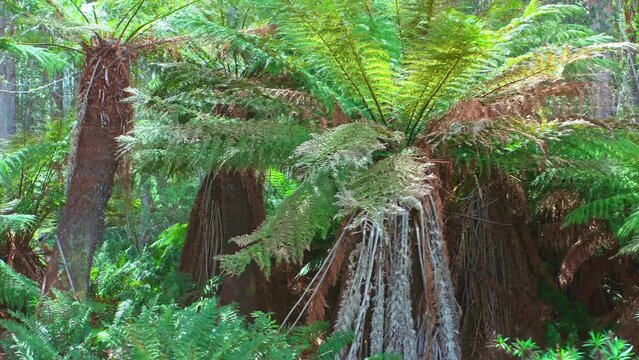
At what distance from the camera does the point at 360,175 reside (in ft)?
8.98

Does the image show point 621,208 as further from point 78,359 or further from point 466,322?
point 78,359

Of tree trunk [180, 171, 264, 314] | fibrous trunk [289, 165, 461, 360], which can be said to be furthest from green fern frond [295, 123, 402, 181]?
tree trunk [180, 171, 264, 314]

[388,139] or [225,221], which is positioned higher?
[388,139]

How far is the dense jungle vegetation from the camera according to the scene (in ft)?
8.84

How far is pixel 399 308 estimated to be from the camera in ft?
9.30

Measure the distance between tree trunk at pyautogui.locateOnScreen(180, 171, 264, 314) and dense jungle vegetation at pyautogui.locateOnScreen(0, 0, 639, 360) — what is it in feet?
0.05

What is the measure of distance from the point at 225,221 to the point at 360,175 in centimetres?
182

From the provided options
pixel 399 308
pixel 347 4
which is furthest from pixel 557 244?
pixel 347 4

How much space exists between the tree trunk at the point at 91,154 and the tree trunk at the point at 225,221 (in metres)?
0.84

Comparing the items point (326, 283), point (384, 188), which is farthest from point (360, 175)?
point (326, 283)

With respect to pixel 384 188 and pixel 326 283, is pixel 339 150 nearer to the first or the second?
pixel 384 188

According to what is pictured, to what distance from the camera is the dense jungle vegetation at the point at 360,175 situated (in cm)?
269

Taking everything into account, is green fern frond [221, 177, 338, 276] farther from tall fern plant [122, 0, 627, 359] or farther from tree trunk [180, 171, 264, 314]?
tree trunk [180, 171, 264, 314]

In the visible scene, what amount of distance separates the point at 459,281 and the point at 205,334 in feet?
4.93
